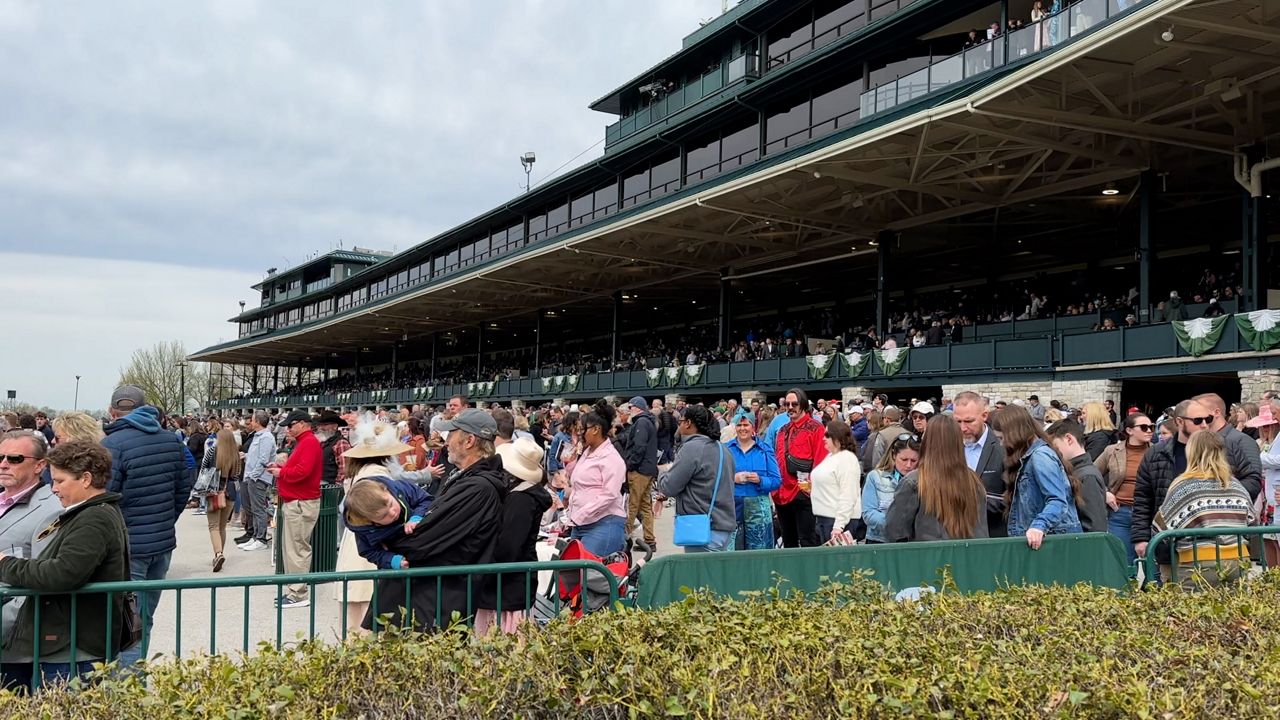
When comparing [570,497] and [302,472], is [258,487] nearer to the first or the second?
[302,472]

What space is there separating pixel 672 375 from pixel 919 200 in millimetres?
13531

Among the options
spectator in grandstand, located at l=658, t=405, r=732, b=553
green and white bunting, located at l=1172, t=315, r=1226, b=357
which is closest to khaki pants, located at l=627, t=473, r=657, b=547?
spectator in grandstand, located at l=658, t=405, r=732, b=553

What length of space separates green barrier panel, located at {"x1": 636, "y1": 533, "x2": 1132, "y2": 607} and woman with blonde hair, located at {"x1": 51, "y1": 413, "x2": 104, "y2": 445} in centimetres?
421

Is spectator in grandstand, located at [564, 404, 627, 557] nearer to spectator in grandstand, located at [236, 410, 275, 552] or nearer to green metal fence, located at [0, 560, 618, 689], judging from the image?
green metal fence, located at [0, 560, 618, 689]

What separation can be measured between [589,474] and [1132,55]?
16136 millimetres

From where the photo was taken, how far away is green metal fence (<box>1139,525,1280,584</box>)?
542cm

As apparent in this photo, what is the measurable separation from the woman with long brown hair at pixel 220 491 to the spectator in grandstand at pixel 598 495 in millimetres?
5563

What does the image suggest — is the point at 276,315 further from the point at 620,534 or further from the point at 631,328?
the point at 620,534

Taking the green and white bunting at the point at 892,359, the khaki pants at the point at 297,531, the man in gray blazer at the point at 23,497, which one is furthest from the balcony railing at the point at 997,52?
the man in gray blazer at the point at 23,497

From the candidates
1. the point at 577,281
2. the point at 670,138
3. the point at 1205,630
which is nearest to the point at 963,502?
the point at 1205,630

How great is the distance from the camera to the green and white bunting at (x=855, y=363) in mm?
28866

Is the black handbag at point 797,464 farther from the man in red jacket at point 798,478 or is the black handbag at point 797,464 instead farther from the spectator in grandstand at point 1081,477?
the spectator in grandstand at point 1081,477

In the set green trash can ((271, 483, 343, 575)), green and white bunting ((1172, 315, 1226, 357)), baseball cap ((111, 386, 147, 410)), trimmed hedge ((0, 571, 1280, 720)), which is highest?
green and white bunting ((1172, 315, 1226, 357))

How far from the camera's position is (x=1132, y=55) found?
57.8 feet
